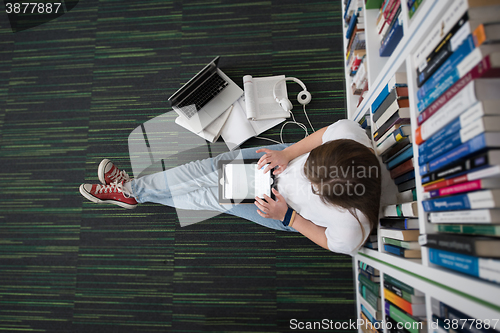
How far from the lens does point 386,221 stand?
0.98 metres

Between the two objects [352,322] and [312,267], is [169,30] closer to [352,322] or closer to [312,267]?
[312,267]

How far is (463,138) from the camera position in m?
0.58

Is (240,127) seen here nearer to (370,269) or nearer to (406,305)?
(370,269)

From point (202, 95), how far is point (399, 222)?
124 cm

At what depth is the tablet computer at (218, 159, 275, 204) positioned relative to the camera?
1.25 m

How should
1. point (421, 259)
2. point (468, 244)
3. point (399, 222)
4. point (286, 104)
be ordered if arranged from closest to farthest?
point (468, 244), point (421, 259), point (399, 222), point (286, 104)

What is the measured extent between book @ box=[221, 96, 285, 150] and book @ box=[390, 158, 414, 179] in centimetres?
81

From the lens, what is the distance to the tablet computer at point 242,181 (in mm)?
1249

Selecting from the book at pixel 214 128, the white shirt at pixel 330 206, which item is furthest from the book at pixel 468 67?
the book at pixel 214 128

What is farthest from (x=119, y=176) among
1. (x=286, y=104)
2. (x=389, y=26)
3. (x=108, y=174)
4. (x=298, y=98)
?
(x=389, y=26)

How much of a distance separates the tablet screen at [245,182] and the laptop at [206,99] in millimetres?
435

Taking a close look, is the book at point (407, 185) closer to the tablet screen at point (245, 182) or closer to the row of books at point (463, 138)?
the row of books at point (463, 138)

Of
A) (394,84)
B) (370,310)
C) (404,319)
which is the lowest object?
(370,310)

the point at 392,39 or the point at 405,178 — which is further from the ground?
the point at 392,39
